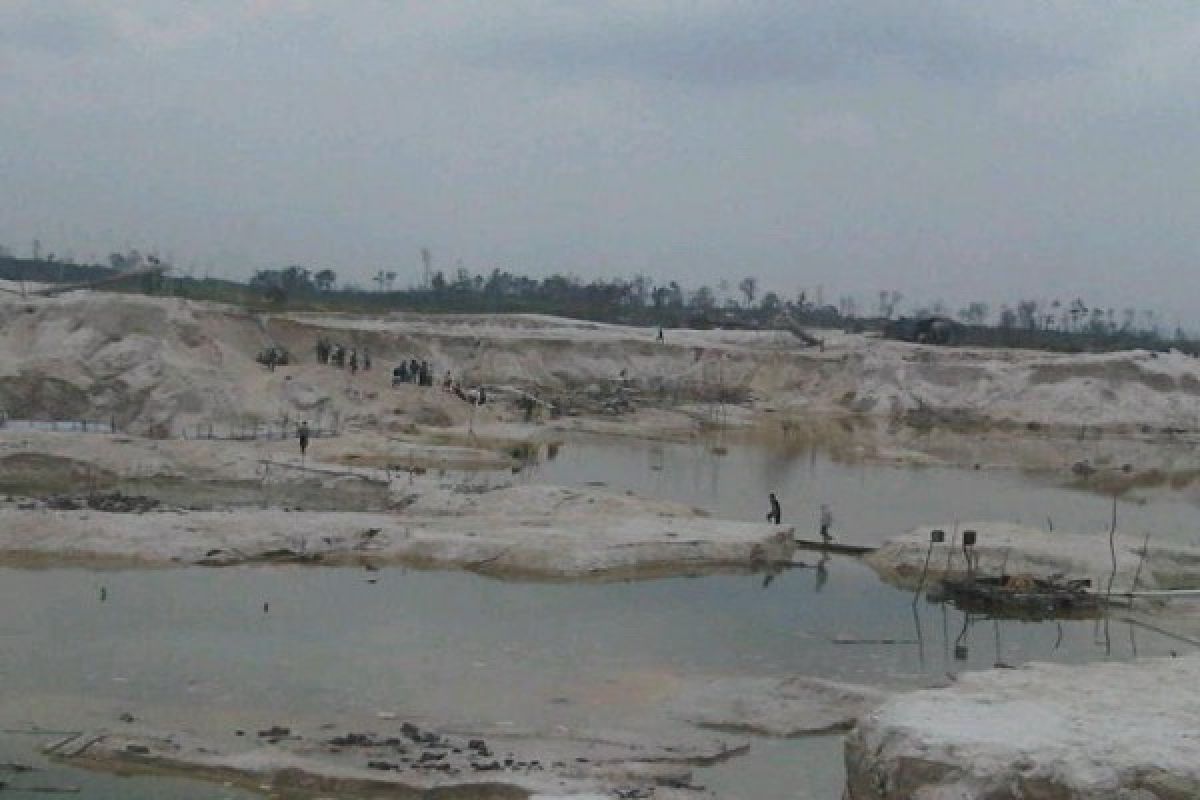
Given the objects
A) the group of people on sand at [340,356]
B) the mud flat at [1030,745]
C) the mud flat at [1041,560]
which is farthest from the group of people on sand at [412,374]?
the mud flat at [1030,745]

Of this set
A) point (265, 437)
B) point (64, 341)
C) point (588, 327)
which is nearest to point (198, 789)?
point (265, 437)

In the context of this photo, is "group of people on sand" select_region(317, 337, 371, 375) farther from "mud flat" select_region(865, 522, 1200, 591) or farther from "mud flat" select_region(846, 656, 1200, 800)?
"mud flat" select_region(846, 656, 1200, 800)

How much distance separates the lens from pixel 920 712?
13.3 metres

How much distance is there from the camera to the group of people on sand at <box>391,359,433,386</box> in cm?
Answer: 5275

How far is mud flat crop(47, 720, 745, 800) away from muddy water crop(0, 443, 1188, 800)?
13.6 inches

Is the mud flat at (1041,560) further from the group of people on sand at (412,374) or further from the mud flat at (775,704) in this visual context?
the group of people on sand at (412,374)

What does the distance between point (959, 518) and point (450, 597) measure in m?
15.9

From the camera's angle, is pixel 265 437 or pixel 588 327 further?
pixel 588 327

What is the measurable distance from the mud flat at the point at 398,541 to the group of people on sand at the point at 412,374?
23.9 metres

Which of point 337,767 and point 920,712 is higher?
point 920,712

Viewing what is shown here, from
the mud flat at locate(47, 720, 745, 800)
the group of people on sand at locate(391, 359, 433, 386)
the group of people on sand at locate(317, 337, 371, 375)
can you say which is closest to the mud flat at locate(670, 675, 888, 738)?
A: the mud flat at locate(47, 720, 745, 800)

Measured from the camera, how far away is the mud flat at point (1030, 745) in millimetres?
11742

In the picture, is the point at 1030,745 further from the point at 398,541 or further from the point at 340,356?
the point at 340,356

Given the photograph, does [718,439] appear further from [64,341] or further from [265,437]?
[64,341]
